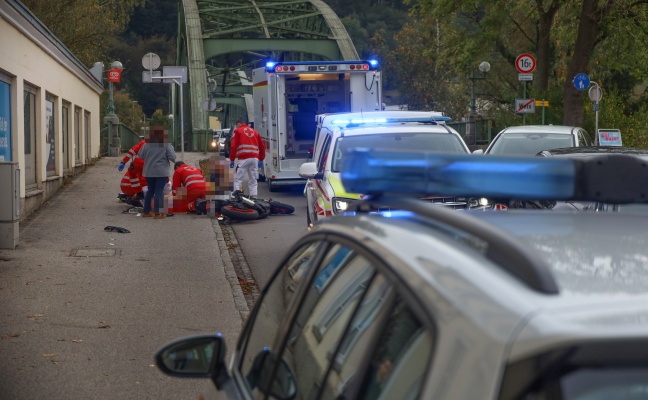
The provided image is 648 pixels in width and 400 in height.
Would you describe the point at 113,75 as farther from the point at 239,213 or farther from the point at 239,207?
the point at 239,213

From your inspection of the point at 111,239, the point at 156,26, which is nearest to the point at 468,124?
the point at 111,239

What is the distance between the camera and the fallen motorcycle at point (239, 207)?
61.1 ft

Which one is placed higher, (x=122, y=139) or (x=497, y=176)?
(x=122, y=139)

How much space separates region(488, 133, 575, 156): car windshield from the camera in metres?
19.8

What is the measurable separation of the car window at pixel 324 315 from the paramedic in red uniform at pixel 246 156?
18.7 meters

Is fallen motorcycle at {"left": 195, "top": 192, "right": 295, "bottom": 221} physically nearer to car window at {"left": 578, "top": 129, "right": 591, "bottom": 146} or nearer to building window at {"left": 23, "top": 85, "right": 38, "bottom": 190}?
building window at {"left": 23, "top": 85, "right": 38, "bottom": 190}

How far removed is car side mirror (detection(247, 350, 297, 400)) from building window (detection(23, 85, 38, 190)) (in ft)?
54.9

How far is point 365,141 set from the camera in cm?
1384

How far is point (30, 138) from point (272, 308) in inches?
690

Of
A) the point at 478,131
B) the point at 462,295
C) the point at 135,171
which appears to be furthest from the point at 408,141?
the point at 478,131

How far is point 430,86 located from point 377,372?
6376 cm

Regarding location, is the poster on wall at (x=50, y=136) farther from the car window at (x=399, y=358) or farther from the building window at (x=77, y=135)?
the car window at (x=399, y=358)

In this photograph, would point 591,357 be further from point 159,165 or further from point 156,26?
point 156,26

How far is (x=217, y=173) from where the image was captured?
1862 centimetres
